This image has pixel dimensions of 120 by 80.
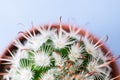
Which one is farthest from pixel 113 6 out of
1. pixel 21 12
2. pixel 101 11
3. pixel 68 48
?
pixel 68 48

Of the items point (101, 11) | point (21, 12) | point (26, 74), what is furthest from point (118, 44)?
point (26, 74)

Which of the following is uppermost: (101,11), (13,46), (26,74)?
(101,11)

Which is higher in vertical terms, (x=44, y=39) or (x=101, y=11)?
(x=101, y=11)

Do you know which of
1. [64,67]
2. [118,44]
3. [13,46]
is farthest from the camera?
[118,44]

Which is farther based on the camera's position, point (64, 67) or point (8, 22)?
point (8, 22)

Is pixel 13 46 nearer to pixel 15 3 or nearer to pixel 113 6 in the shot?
pixel 15 3

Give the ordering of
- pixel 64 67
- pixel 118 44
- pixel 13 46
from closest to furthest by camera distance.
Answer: pixel 64 67 → pixel 13 46 → pixel 118 44

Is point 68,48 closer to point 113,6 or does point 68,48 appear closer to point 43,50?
point 43,50
